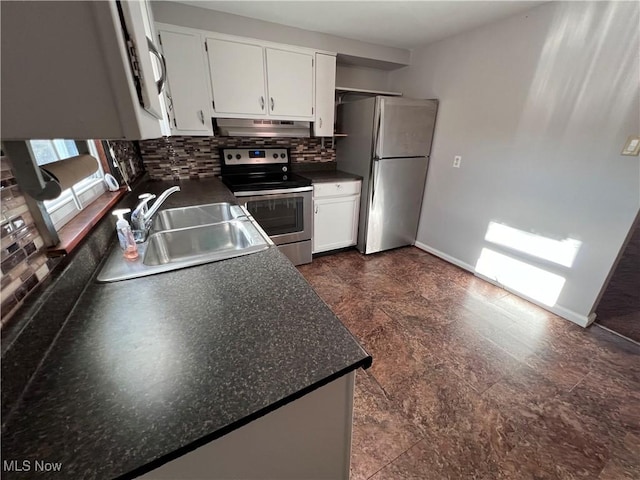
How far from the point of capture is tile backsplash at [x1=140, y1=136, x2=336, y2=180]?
2.43 metres

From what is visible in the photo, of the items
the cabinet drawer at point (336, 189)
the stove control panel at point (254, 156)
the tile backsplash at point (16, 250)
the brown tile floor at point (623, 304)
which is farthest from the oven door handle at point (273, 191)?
the brown tile floor at point (623, 304)

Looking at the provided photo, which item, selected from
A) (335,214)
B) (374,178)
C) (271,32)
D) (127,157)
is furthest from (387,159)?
(127,157)

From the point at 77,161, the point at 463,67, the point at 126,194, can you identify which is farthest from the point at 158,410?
the point at 463,67

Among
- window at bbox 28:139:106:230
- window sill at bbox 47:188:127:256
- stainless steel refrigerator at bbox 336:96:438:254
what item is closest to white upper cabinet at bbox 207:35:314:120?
stainless steel refrigerator at bbox 336:96:438:254

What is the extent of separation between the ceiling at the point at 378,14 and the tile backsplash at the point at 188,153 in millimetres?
1038

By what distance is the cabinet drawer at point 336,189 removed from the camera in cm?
263

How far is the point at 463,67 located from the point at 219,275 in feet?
9.54

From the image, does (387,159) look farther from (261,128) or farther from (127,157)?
(127,157)

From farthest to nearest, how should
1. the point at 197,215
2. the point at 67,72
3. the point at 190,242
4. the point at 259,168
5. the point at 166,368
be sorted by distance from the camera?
the point at 259,168, the point at 197,215, the point at 190,242, the point at 166,368, the point at 67,72

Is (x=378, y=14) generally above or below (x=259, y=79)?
above

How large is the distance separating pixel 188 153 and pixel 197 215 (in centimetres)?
125

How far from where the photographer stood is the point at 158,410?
0.47 metres

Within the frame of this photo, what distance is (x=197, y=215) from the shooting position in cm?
165

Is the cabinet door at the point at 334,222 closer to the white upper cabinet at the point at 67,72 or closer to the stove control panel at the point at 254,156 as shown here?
the stove control panel at the point at 254,156
